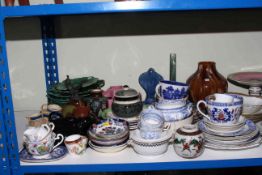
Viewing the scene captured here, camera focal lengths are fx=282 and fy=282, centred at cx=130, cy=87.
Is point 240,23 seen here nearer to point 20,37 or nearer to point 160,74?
point 160,74

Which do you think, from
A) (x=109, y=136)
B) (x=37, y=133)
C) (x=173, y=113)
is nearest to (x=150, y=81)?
(x=173, y=113)

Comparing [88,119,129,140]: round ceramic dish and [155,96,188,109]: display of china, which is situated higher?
[155,96,188,109]: display of china

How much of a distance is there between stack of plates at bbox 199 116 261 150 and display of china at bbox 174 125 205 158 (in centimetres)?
5

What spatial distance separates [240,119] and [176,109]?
0.19 metres

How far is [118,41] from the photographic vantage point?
1.11 metres

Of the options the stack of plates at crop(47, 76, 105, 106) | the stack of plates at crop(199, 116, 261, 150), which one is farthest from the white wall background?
the stack of plates at crop(199, 116, 261, 150)

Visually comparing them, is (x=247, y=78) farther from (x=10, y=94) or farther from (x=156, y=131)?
(x=10, y=94)

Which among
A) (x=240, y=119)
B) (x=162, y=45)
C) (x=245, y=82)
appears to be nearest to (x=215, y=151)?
(x=240, y=119)

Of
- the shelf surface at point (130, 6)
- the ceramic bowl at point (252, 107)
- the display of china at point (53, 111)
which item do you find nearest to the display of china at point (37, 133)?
the display of china at point (53, 111)

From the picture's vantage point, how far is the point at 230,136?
0.78m

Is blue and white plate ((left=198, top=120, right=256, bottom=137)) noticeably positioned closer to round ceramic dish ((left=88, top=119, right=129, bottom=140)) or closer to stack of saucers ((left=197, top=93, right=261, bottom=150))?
stack of saucers ((left=197, top=93, right=261, bottom=150))

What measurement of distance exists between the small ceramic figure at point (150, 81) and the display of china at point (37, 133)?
1.32 ft

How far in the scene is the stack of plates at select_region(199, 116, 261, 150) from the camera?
78 centimetres

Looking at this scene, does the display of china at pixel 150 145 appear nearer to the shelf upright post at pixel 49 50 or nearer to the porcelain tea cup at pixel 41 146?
the porcelain tea cup at pixel 41 146
